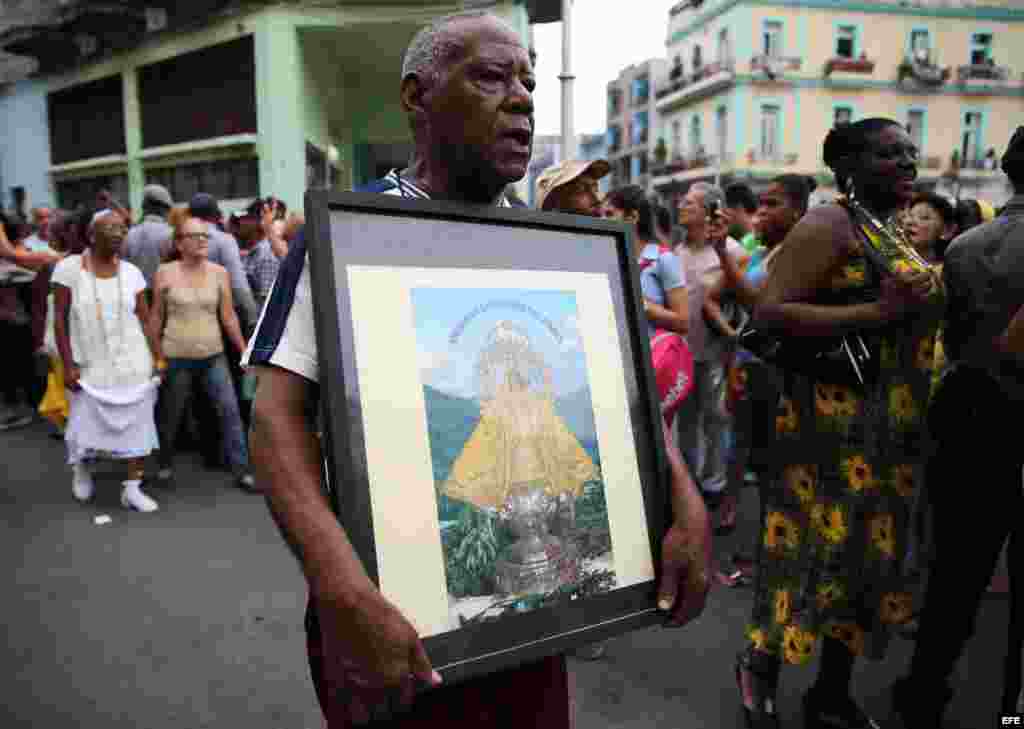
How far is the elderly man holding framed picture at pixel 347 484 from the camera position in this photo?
100 cm

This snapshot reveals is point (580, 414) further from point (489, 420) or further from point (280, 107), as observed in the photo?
point (280, 107)

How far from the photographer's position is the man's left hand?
1309mm

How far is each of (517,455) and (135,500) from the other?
4938 millimetres

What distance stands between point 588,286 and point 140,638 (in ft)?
10.1

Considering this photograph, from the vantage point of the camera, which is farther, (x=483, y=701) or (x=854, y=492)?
(x=854, y=492)

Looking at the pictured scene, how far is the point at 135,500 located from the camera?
5.33 meters

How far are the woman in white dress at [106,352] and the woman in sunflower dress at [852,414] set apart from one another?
14.4 feet

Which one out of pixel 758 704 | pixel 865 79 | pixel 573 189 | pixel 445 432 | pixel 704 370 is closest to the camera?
pixel 445 432

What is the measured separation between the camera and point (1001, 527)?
2.54 m

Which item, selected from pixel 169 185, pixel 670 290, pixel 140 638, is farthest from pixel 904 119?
pixel 140 638

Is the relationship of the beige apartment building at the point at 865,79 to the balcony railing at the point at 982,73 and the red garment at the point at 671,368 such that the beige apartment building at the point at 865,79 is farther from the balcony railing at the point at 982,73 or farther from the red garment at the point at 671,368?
the red garment at the point at 671,368

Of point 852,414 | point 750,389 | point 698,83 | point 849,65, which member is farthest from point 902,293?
point 698,83

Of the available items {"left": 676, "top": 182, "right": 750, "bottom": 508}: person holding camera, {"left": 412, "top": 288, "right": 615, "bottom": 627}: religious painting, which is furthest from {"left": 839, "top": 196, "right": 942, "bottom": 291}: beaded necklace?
{"left": 676, "top": 182, "right": 750, "bottom": 508}: person holding camera

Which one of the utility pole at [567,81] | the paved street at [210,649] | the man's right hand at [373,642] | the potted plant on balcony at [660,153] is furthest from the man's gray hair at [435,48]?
the potted plant on balcony at [660,153]
